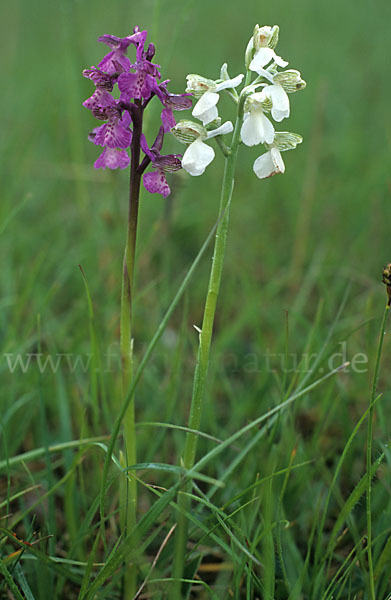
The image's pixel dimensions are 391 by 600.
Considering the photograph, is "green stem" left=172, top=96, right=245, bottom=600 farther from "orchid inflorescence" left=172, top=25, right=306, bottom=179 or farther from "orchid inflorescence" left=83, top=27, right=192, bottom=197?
"orchid inflorescence" left=83, top=27, right=192, bottom=197

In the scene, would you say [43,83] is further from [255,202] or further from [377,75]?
[377,75]

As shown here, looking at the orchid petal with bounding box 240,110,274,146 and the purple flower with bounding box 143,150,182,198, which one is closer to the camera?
the orchid petal with bounding box 240,110,274,146

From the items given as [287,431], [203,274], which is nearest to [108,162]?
[287,431]

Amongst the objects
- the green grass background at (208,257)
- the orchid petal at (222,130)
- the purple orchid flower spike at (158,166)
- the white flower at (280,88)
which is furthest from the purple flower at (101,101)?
the green grass background at (208,257)

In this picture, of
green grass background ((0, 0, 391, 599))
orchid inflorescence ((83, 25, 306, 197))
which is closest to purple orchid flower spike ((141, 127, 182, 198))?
orchid inflorescence ((83, 25, 306, 197))

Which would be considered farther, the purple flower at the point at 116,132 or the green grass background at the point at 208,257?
the green grass background at the point at 208,257

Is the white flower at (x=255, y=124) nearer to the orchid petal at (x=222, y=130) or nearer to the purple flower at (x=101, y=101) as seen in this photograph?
the orchid petal at (x=222, y=130)
